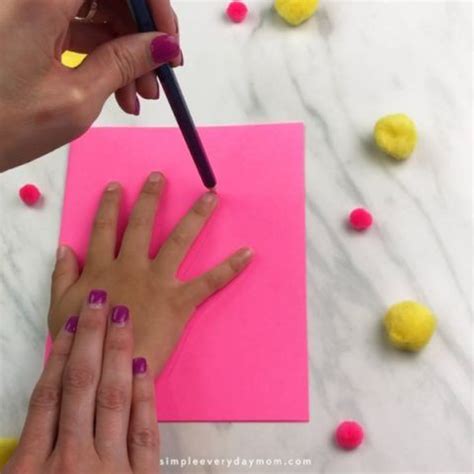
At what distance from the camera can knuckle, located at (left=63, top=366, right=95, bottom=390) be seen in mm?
613

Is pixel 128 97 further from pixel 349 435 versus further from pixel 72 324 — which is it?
pixel 349 435

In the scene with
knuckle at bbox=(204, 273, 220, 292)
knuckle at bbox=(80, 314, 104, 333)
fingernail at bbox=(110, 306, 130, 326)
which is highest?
knuckle at bbox=(80, 314, 104, 333)

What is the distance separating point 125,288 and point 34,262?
4.9 inches

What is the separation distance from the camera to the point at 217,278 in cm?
69

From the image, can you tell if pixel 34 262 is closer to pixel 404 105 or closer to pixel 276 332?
pixel 276 332

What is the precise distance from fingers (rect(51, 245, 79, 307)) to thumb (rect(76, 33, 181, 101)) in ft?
0.73

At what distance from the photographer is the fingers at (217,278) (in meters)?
0.69

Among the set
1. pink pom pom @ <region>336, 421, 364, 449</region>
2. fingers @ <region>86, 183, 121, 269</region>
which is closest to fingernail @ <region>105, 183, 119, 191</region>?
fingers @ <region>86, 183, 121, 269</region>

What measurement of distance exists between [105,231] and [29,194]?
0.11m

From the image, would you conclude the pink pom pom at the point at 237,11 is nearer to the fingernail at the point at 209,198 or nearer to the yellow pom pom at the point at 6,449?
the fingernail at the point at 209,198

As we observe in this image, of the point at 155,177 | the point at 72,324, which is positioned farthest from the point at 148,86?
the point at 72,324

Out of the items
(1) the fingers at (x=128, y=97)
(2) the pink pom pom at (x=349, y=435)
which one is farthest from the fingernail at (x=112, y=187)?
(2) the pink pom pom at (x=349, y=435)

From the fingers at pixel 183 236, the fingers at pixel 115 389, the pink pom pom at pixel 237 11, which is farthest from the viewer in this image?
the pink pom pom at pixel 237 11

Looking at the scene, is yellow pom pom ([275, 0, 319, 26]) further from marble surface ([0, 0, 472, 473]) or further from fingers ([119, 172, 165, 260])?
fingers ([119, 172, 165, 260])
